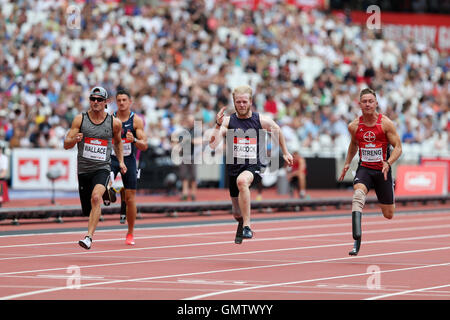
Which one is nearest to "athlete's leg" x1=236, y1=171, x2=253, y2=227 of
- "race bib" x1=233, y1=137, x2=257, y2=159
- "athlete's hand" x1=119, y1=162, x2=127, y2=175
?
"race bib" x1=233, y1=137, x2=257, y2=159

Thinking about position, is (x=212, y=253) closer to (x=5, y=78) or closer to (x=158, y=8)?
(x=5, y=78)

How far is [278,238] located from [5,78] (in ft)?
46.8

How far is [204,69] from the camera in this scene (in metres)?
34.0

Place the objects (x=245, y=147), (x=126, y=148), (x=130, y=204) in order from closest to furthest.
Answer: (x=245, y=147), (x=130, y=204), (x=126, y=148)

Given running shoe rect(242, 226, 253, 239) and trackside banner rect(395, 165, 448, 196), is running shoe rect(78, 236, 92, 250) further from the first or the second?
trackside banner rect(395, 165, 448, 196)

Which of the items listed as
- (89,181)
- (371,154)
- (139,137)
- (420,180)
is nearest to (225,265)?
(89,181)

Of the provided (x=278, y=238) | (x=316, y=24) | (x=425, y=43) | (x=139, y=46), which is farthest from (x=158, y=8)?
(x=278, y=238)

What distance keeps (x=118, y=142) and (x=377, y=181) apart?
3738 mm

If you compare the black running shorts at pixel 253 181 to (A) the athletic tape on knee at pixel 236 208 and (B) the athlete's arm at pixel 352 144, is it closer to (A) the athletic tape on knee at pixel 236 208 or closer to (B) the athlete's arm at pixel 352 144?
(A) the athletic tape on knee at pixel 236 208

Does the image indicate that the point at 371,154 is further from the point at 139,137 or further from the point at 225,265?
the point at 139,137

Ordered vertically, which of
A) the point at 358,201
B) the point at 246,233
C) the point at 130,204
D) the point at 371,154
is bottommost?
the point at 246,233

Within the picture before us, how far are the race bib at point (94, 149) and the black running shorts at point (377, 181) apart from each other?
11.7 feet

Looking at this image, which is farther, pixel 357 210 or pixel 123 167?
pixel 123 167

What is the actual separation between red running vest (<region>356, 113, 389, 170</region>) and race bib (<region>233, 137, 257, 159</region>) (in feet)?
4.81
